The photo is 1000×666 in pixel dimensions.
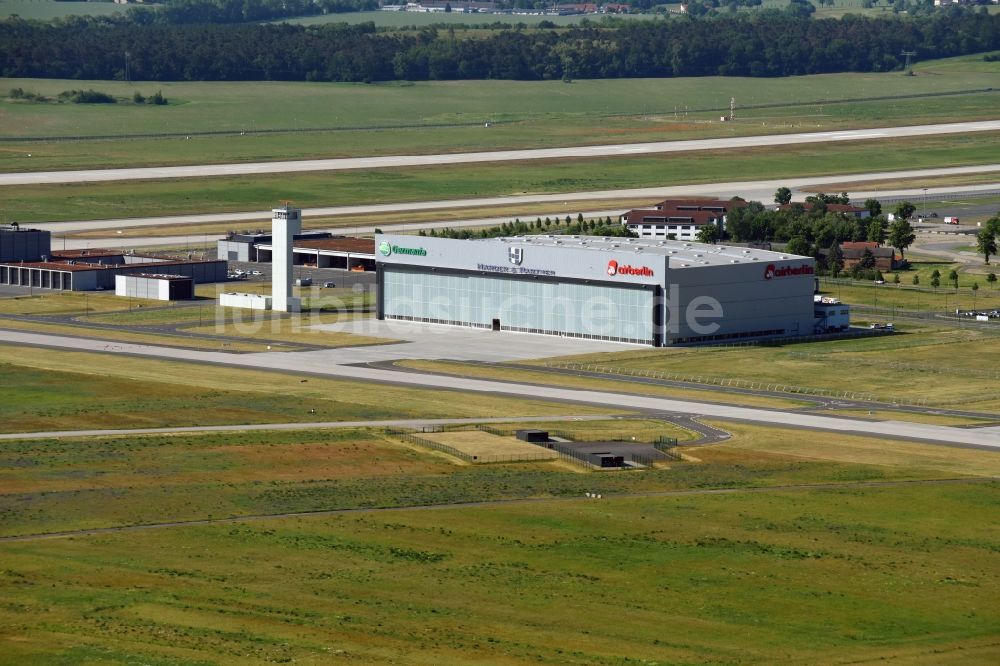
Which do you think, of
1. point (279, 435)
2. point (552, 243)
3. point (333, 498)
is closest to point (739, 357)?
point (552, 243)

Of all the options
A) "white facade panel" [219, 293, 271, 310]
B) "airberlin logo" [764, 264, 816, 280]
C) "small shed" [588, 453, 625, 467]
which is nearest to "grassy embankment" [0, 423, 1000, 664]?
"small shed" [588, 453, 625, 467]

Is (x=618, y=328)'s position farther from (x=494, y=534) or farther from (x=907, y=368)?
(x=494, y=534)

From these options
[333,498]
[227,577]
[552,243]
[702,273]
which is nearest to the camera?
[227,577]

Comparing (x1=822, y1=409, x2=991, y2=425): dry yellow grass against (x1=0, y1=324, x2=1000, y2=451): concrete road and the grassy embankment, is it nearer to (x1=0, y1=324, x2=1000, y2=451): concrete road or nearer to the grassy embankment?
(x1=0, y1=324, x2=1000, y2=451): concrete road

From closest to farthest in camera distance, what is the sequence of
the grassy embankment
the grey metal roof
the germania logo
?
1. the grassy embankment
2. the grey metal roof
3. the germania logo

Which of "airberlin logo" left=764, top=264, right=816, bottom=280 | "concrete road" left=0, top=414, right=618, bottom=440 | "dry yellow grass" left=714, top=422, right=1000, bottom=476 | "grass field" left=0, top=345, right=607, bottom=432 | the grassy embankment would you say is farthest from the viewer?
"airberlin logo" left=764, top=264, right=816, bottom=280

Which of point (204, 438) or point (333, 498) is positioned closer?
→ point (333, 498)
